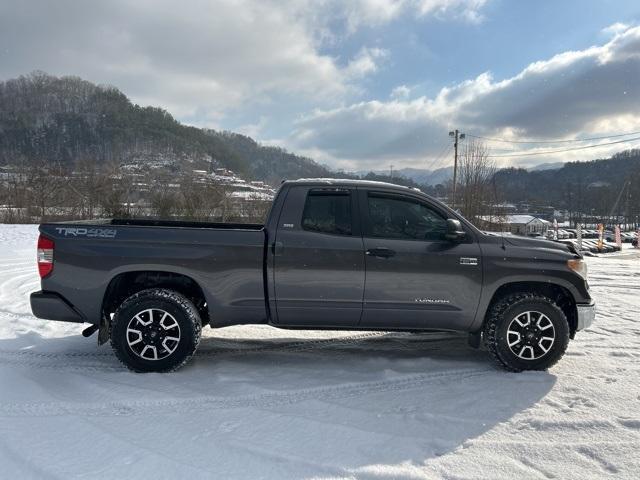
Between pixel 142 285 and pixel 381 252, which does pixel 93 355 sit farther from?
pixel 381 252

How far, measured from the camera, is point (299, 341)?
501 centimetres

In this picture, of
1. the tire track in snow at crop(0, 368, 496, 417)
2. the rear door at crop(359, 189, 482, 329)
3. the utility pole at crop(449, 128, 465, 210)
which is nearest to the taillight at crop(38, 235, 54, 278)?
the tire track in snow at crop(0, 368, 496, 417)

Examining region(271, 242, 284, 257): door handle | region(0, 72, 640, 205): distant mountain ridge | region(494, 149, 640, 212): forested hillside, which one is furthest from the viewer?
region(0, 72, 640, 205): distant mountain ridge

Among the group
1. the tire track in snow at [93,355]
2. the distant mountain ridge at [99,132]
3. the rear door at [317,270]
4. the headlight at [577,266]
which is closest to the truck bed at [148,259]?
the rear door at [317,270]

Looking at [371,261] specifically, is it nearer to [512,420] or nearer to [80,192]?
[512,420]

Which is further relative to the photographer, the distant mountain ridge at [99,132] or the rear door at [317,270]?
the distant mountain ridge at [99,132]

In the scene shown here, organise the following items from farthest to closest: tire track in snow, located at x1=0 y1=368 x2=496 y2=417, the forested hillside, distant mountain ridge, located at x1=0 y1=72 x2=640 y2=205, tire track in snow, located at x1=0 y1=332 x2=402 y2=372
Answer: distant mountain ridge, located at x1=0 y1=72 x2=640 y2=205, the forested hillside, tire track in snow, located at x1=0 y1=332 x2=402 y2=372, tire track in snow, located at x1=0 y1=368 x2=496 y2=417

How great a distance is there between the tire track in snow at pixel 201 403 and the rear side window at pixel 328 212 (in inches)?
57.1

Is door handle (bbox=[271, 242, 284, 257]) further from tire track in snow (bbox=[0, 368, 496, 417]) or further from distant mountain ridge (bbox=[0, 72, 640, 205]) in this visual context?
distant mountain ridge (bbox=[0, 72, 640, 205])

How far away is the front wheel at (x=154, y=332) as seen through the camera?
3.87 metres

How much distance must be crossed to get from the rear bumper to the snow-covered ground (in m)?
0.53

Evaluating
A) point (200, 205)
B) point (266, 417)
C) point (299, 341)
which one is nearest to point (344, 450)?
point (266, 417)

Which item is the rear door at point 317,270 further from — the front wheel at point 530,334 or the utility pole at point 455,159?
the utility pole at point 455,159

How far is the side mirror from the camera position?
396 cm
